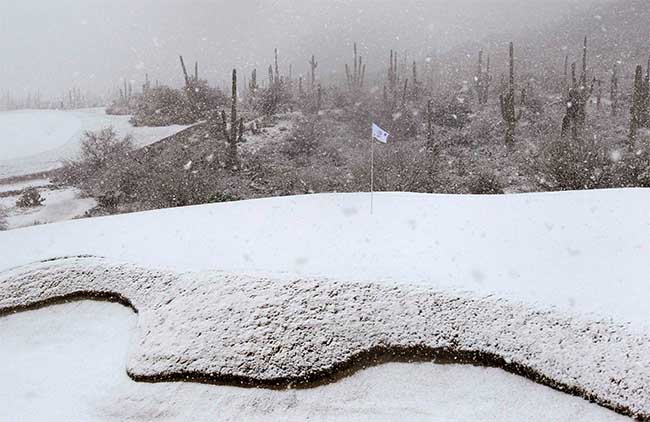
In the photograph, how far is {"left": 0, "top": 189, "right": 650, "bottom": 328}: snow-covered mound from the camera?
8.30 m

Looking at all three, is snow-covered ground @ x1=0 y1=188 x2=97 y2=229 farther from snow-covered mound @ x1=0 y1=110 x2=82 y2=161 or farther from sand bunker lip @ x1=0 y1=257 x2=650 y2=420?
sand bunker lip @ x1=0 y1=257 x2=650 y2=420

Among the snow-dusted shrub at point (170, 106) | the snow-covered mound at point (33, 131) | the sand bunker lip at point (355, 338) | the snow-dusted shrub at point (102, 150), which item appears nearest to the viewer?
the sand bunker lip at point (355, 338)

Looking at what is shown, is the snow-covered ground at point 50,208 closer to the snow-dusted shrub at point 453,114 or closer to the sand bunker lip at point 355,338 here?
the sand bunker lip at point 355,338

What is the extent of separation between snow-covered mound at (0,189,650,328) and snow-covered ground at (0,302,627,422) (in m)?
1.55

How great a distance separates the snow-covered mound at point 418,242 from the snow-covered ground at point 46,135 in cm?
1790

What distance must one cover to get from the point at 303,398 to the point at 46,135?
33.5m

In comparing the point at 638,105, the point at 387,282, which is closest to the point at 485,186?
the point at 638,105

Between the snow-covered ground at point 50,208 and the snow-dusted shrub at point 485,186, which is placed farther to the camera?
the snow-covered ground at point 50,208

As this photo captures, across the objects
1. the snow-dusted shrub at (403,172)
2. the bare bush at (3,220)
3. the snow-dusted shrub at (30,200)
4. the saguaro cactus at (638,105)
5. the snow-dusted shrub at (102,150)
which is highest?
the saguaro cactus at (638,105)

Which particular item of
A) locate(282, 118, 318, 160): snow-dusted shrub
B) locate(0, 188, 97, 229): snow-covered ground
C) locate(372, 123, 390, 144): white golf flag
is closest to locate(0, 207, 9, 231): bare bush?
locate(0, 188, 97, 229): snow-covered ground

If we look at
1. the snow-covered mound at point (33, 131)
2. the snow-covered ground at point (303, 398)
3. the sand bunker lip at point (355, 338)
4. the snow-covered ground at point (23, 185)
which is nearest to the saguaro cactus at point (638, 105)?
the sand bunker lip at point (355, 338)

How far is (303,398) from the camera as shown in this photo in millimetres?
7102

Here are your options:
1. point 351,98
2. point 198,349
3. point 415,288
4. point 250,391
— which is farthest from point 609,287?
point 351,98

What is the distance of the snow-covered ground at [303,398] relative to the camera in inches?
265
